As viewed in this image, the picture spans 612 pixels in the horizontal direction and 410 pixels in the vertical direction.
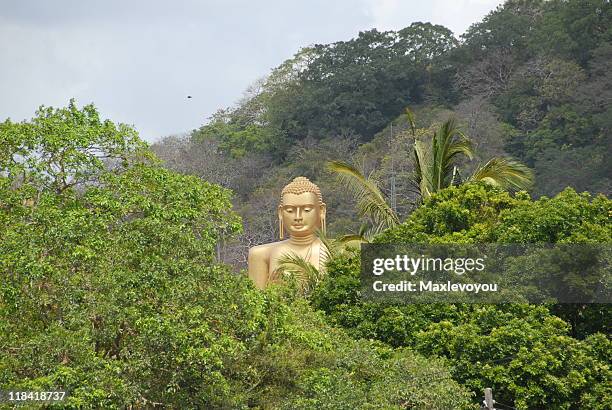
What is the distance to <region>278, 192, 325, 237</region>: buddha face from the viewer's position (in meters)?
25.6

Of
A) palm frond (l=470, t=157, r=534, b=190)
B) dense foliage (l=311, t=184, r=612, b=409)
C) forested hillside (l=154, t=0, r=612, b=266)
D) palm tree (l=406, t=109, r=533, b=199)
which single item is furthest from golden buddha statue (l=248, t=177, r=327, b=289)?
forested hillside (l=154, t=0, r=612, b=266)

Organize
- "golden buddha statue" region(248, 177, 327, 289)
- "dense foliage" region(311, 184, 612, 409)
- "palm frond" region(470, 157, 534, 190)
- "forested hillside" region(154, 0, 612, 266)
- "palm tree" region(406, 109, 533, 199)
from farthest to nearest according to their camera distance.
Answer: "forested hillside" region(154, 0, 612, 266)
"golden buddha statue" region(248, 177, 327, 289)
"palm tree" region(406, 109, 533, 199)
"palm frond" region(470, 157, 534, 190)
"dense foliage" region(311, 184, 612, 409)

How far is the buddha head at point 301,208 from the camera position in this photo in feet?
84.0

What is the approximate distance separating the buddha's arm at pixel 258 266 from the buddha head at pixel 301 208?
0.74 meters

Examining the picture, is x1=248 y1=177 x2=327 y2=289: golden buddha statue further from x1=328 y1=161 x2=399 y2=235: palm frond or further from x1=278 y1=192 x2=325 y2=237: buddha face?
x1=328 y1=161 x2=399 y2=235: palm frond

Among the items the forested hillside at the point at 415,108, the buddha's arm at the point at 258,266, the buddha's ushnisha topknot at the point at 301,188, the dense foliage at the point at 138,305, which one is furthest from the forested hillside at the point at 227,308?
the forested hillside at the point at 415,108

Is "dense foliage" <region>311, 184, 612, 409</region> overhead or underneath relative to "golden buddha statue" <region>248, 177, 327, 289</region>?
underneath

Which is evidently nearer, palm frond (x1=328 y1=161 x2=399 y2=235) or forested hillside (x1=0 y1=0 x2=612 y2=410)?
forested hillside (x1=0 y1=0 x2=612 y2=410)

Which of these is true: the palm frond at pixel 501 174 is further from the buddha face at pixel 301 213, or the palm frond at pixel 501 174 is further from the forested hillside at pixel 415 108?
the forested hillside at pixel 415 108

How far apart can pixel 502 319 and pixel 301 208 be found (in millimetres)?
6794

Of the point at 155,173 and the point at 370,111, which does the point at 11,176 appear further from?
the point at 370,111

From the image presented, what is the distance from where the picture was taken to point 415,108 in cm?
6216

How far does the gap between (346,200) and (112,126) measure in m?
37.0

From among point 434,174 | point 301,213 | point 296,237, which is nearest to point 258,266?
point 296,237
